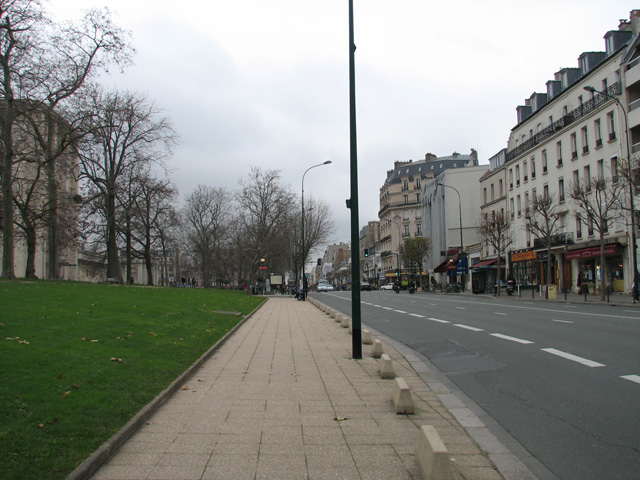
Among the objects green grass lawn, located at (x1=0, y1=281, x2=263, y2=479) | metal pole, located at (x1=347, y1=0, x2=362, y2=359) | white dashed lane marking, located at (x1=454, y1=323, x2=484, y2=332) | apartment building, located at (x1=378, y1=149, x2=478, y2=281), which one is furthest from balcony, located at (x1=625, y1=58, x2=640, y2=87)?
apartment building, located at (x1=378, y1=149, x2=478, y2=281)

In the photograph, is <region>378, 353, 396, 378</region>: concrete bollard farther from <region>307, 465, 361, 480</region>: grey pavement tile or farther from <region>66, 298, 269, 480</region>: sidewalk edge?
<region>307, 465, 361, 480</region>: grey pavement tile

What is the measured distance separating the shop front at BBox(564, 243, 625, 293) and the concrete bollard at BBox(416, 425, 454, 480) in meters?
32.9

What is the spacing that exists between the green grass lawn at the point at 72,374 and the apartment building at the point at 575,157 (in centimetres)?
2686

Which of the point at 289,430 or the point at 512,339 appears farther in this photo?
the point at 512,339

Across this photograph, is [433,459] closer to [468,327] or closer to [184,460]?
[184,460]

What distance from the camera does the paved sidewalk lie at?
13.9 ft

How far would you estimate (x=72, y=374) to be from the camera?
6.34m

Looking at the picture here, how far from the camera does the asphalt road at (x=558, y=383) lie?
4.73 m

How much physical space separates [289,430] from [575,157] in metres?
42.0

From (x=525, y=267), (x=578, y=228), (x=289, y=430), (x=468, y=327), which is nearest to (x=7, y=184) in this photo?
(x=468, y=327)

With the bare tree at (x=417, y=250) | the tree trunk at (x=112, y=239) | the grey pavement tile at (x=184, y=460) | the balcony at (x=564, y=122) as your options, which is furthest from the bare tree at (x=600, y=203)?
the bare tree at (x=417, y=250)

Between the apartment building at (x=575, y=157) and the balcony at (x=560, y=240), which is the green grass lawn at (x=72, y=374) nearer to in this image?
the apartment building at (x=575, y=157)

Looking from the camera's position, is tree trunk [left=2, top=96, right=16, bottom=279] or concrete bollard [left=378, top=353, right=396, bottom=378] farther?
tree trunk [left=2, top=96, right=16, bottom=279]

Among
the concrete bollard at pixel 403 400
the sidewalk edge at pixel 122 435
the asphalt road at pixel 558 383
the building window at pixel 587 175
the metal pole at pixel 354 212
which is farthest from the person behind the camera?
the building window at pixel 587 175
